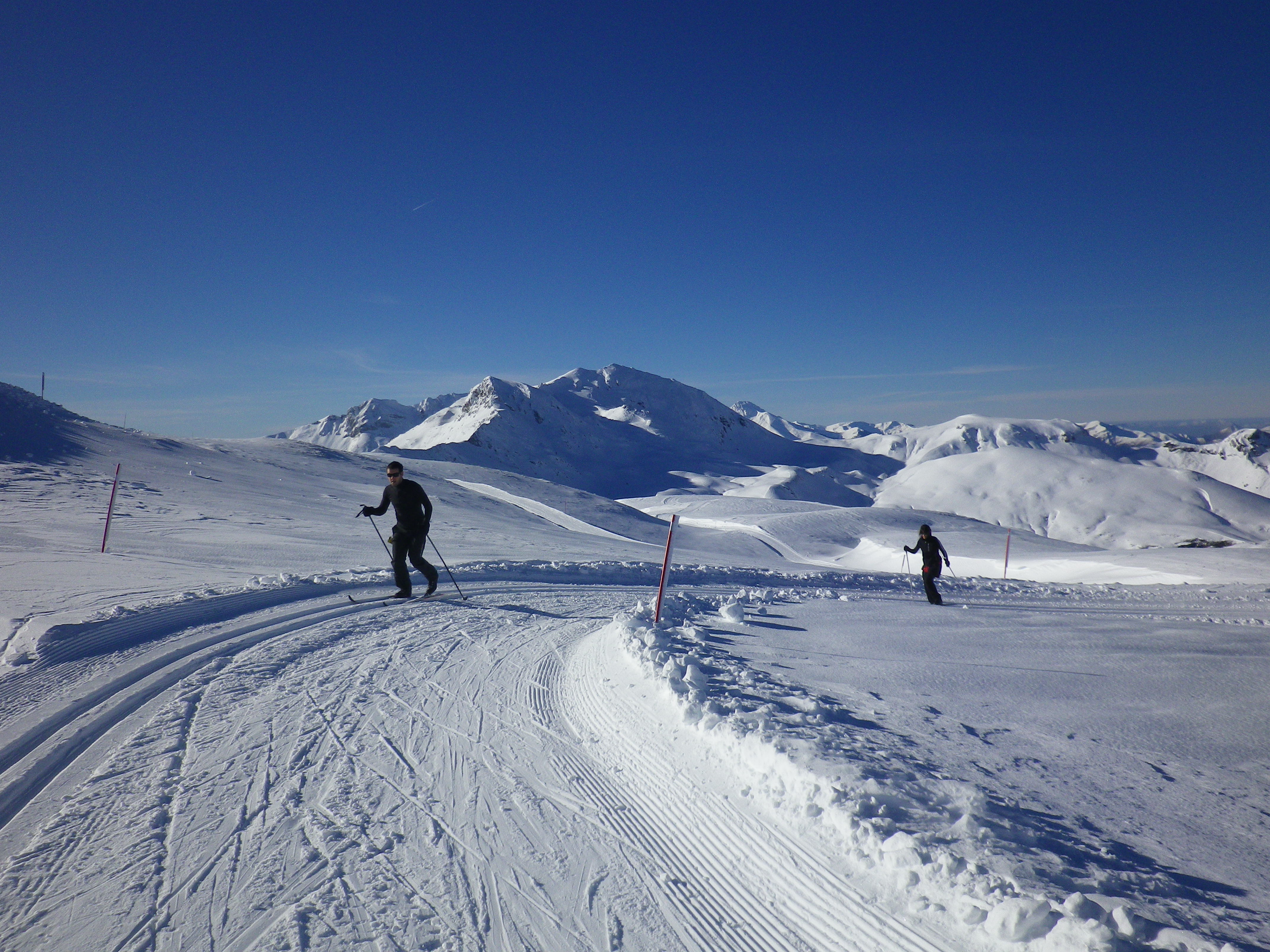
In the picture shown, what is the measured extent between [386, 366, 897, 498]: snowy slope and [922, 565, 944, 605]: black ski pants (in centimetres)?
11590

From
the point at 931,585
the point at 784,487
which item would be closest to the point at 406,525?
the point at 931,585

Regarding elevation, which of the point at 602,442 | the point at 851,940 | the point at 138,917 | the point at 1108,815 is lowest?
the point at 138,917

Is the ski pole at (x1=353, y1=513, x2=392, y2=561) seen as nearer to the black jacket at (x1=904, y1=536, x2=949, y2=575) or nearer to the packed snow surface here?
the packed snow surface

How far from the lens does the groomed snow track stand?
2678 mm

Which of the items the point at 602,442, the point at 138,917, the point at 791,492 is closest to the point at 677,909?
the point at 138,917

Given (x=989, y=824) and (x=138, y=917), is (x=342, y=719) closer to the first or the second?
(x=138, y=917)

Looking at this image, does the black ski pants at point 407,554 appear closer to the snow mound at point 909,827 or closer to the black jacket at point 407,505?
the black jacket at point 407,505

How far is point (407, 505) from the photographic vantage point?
8953 mm

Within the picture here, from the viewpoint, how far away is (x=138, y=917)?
2.63m

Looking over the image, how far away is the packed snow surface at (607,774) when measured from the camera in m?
2.70

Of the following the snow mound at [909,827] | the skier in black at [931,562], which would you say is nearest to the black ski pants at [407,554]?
the snow mound at [909,827]

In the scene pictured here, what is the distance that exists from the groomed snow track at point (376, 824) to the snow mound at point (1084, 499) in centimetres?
9136

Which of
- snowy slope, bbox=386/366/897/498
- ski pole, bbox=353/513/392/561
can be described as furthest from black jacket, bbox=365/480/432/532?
snowy slope, bbox=386/366/897/498

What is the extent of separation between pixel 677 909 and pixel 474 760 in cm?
186
